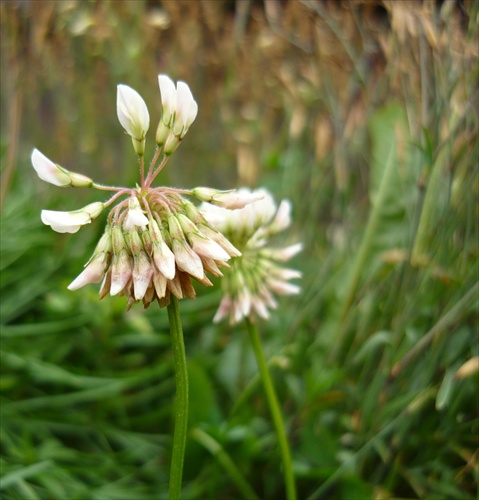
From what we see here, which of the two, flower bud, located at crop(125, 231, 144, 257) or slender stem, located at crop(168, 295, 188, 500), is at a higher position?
flower bud, located at crop(125, 231, 144, 257)

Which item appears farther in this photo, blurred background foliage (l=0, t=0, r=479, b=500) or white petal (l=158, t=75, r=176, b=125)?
blurred background foliage (l=0, t=0, r=479, b=500)

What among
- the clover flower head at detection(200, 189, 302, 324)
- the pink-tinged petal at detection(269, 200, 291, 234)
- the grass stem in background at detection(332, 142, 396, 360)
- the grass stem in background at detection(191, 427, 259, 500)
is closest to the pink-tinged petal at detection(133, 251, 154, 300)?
the clover flower head at detection(200, 189, 302, 324)

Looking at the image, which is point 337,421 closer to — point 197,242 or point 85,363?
point 85,363

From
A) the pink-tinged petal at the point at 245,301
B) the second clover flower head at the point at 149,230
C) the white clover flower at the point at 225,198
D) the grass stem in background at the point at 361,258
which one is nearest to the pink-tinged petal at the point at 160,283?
the second clover flower head at the point at 149,230

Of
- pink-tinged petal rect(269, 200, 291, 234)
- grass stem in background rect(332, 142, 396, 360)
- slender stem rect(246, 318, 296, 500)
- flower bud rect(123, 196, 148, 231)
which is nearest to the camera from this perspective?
flower bud rect(123, 196, 148, 231)

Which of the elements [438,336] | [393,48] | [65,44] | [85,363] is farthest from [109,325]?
[65,44]

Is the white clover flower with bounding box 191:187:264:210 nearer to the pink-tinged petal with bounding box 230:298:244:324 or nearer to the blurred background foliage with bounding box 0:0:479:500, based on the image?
the pink-tinged petal with bounding box 230:298:244:324
